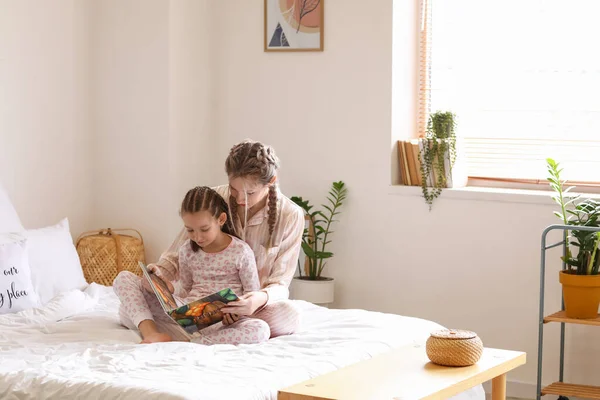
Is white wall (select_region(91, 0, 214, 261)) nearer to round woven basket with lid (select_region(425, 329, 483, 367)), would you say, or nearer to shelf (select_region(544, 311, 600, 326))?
shelf (select_region(544, 311, 600, 326))

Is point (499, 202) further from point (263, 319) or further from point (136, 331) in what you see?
point (136, 331)

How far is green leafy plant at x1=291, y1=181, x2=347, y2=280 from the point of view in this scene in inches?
172

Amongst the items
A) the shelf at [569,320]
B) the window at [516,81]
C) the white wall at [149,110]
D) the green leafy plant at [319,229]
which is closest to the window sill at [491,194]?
the window at [516,81]

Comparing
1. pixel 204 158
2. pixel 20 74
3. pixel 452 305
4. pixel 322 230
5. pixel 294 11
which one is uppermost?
pixel 294 11

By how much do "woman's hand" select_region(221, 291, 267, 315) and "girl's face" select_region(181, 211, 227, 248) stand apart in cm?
24

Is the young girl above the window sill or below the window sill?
below

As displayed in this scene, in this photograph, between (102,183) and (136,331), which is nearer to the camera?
(136,331)

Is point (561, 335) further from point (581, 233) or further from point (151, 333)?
point (151, 333)

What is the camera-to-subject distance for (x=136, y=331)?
3.09 m

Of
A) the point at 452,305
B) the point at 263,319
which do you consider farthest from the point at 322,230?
the point at 263,319

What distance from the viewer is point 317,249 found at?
4.49 metres

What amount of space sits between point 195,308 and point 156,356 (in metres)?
0.22

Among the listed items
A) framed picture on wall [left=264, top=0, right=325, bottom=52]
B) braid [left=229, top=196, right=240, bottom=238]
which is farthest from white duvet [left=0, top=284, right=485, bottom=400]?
framed picture on wall [left=264, top=0, right=325, bottom=52]

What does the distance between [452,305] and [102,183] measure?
1.74 meters
